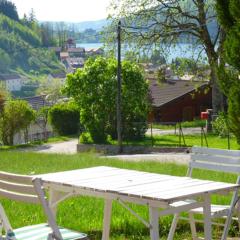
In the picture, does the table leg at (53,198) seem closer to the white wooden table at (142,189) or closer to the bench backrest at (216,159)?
the white wooden table at (142,189)

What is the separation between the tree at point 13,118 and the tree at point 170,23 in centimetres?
874

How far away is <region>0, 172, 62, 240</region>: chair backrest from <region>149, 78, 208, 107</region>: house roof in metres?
49.5

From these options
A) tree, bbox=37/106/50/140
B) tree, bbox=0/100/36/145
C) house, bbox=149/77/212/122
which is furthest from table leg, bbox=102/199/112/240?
tree, bbox=37/106/50/140

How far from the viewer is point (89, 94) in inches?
1404

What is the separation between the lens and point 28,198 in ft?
13.8

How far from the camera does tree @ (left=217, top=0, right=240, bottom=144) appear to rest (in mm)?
6234

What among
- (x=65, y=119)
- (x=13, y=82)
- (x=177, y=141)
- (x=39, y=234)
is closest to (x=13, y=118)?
(x=65, y=119)

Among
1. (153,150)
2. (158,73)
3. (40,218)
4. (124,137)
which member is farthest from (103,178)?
(158,73)

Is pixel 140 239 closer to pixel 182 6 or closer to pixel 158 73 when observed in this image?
pixel 182 6

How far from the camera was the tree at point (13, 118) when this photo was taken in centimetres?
4141

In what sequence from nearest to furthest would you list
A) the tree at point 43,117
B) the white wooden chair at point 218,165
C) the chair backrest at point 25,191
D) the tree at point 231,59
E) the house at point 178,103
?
the chair backrest at point 25,191, the white wooden chair at point 218,165, the tree at point 231,59, the house at point 178,103, the tree at point 43,117

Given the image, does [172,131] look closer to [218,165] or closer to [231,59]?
[231,59]

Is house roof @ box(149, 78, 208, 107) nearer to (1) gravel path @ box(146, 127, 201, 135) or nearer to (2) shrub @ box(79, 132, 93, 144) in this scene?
(1) gravel path @ box(146, 127, 201, 135)

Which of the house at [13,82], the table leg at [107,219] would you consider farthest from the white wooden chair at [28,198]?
the house at [13,82]
